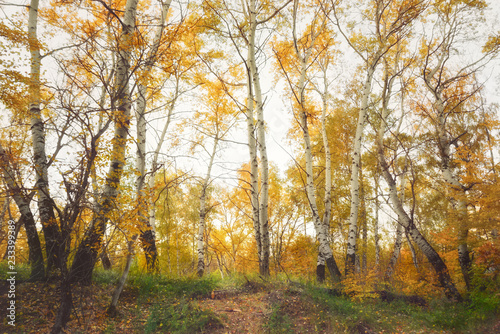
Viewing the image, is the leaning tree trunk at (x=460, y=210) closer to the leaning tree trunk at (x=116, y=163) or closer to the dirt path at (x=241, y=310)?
the dirt path at (x=241, y=310)

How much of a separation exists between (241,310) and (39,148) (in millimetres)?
5188

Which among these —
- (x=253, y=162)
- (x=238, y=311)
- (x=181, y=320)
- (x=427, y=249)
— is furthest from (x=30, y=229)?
(x=427, y=249)

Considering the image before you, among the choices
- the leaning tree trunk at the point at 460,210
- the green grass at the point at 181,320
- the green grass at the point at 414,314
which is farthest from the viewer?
the leaning tree trunk at the point at 460,210

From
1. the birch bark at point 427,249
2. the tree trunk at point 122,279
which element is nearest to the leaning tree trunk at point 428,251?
the birch bark at point 427,249

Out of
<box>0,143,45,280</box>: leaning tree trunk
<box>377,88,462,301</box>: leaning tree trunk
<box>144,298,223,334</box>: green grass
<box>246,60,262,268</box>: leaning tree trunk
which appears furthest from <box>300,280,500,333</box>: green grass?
<box>0,143,45,280</box>: leaning tree trunk

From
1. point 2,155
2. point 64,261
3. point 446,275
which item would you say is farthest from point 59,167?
point 446,275

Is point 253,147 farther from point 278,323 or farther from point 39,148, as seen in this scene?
point 39,148

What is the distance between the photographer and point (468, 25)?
7176 mm

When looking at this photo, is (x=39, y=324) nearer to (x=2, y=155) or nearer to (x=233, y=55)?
(x=2, y=155)

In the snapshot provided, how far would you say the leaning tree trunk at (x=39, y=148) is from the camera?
437 cm

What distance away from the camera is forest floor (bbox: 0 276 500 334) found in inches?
150

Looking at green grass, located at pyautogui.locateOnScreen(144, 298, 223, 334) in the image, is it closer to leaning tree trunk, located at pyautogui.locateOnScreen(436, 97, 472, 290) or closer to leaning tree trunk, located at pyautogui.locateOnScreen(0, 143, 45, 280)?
leaning tree trunk, located at pyautogui.locateOnScreen(0, 143, 45, 280)

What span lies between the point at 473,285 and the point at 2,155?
406 inches

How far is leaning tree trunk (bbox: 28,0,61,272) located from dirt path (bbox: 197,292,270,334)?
3068 millimetres
